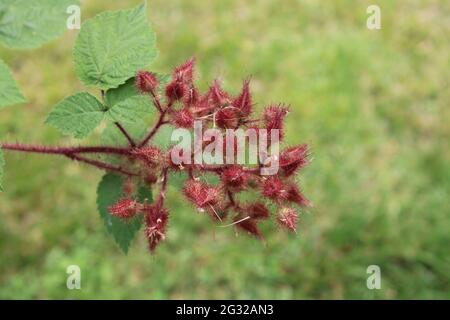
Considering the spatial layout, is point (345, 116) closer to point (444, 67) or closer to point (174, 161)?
point (444, 67)

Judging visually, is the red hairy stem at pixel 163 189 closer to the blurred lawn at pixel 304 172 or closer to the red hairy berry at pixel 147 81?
the red hairy berry at pixel 147 81

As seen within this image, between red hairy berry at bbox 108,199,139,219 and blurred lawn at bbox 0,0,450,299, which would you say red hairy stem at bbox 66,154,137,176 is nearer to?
red hairy berry at bbox 108,199,139,219

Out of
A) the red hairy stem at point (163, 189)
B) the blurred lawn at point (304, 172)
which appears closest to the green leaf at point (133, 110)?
the red hairy stem at point (163, 189)

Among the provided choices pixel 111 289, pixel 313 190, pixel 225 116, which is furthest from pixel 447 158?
pixel 225 116

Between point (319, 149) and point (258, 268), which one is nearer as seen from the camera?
point (258, 268)
